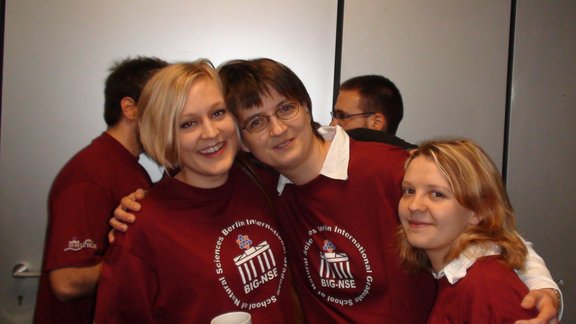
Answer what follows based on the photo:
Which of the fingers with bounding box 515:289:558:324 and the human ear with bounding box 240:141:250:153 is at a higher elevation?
the human ear with bounding box 240:141:250:153

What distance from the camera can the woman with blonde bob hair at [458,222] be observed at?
3.23 ft

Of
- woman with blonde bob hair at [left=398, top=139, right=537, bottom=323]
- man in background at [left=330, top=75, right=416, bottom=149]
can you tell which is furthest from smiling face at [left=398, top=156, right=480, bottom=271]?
man in background at [left=330, top=75, right=416, bottom=149]

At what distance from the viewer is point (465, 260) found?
1.01 metres

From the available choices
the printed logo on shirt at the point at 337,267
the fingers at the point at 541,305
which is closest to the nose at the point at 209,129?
the printed logo on shirt at the point at 337,267

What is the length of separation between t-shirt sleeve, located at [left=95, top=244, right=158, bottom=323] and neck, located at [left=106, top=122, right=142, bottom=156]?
0.70 m

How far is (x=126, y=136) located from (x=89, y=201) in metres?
0.34

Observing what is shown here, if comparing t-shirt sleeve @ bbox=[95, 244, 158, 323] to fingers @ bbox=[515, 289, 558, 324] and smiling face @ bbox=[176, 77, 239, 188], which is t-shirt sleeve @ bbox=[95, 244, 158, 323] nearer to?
smiling face @ bbox=[176, 77, 239, 188]

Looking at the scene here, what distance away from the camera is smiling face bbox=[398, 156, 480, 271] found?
1.05 metres

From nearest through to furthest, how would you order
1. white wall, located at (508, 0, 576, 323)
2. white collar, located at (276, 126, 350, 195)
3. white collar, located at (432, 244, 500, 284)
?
white collar, located at (432, 244, 500, 284)
white collar, located at (276, 126, 350, 195)
white wall, located at (508, 0, 576, 323)

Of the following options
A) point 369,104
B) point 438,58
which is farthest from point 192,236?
point 438,58

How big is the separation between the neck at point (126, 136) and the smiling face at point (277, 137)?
65 cm

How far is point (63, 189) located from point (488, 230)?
1.32 meters

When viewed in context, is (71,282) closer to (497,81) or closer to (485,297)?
(485,297)

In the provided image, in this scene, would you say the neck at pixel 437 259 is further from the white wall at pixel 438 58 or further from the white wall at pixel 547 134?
the white wall at pixel 547 134
